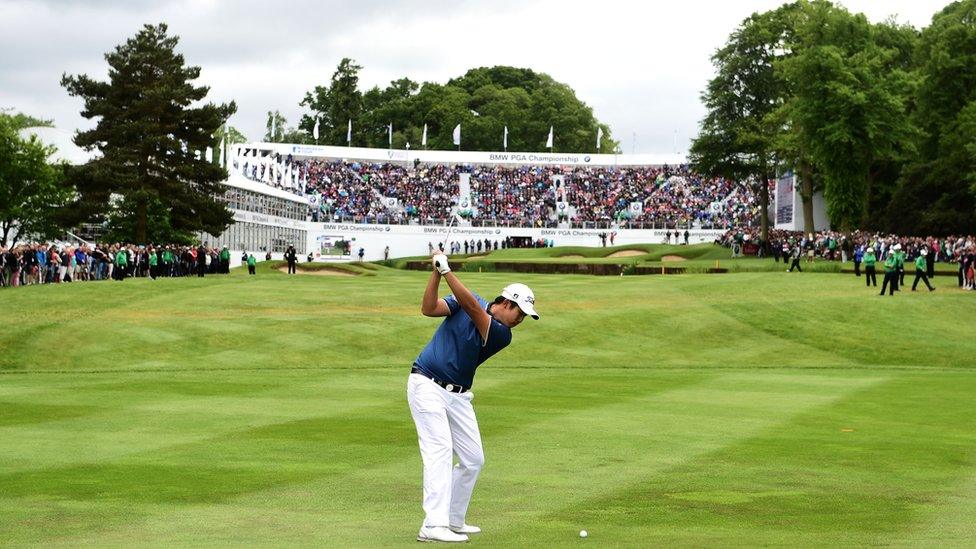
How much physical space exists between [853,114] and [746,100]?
72.8 ft

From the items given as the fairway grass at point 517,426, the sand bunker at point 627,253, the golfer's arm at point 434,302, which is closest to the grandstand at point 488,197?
the sand bunker at point 627,253

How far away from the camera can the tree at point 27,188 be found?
78938mm

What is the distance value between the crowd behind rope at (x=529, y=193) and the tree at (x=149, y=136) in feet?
111

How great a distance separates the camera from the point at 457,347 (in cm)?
1027

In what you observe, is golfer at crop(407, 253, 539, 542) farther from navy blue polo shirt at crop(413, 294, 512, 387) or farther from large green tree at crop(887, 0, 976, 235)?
large green tree at crop(887, 0, 976, 235)

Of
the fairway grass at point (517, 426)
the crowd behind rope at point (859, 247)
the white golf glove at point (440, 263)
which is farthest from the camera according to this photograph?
the crowd behind rope at point (859, 247)

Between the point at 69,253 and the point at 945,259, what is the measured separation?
44716 millimetres

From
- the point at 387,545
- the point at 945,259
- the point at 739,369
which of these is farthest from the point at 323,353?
the point at 945,259

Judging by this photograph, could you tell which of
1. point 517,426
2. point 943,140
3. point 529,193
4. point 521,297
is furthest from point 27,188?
point 521,297

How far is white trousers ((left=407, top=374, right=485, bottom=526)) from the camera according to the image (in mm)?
9992

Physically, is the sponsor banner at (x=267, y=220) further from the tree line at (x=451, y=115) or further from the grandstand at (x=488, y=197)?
the tree line at (x=451, y=115)

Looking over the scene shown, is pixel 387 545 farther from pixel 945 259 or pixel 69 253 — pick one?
pixel 945 259

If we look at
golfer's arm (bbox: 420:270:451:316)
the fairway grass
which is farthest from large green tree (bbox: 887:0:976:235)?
golfer's arm (bbox: 420:270:451:316)

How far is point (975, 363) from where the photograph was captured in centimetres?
3662
